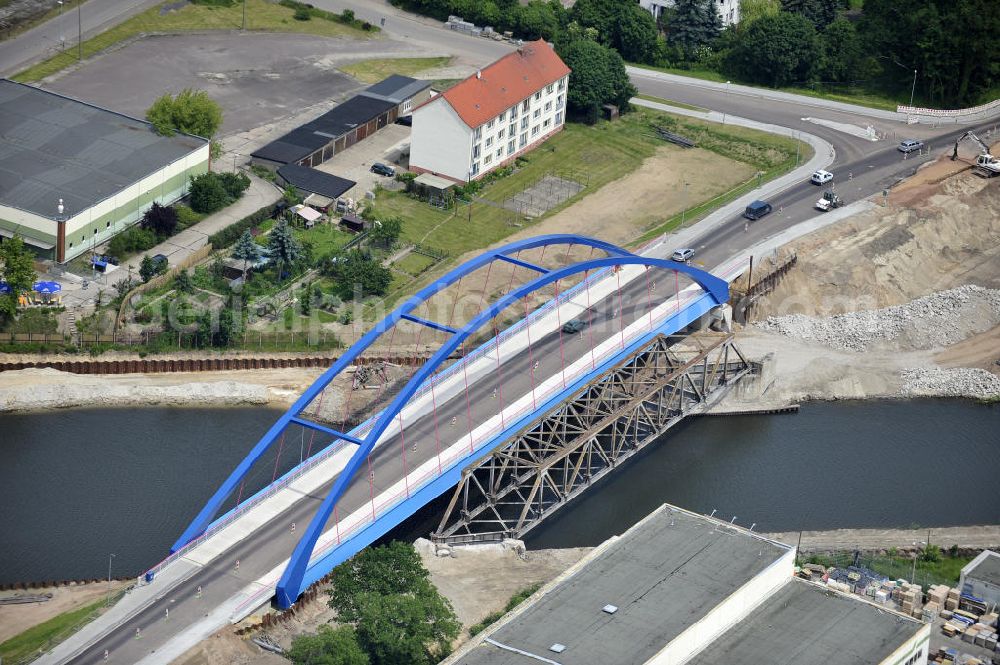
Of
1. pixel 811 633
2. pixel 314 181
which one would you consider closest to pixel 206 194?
pixel 314 181

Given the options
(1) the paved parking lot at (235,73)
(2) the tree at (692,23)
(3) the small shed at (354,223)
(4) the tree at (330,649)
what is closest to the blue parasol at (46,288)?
(3) the small shed at (354,223)

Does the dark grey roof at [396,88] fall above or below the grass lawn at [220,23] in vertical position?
below

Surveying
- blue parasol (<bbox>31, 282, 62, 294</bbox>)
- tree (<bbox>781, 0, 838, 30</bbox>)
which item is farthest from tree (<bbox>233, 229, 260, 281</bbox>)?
tree (<bbox>781, 0, 838, 30</bbox>)

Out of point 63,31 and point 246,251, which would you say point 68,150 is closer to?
point 246,251

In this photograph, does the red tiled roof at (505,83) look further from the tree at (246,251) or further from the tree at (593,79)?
the tree at (246,251)

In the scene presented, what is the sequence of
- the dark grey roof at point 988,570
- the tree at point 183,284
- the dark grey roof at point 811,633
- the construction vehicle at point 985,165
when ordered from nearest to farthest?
1. the dark grey roof at point 811,633
2. the dark grey roof at point 988,570
3. the tree at point 183,284
4. the construction vehicle at point 985,165

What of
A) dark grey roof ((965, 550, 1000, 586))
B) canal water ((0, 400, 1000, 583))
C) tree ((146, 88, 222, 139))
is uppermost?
tree ((146, 88, 222, 139))

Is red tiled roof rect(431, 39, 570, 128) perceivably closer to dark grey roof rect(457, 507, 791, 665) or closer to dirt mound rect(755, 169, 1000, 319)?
dirt mound rect(755, 169, 1000, 319)

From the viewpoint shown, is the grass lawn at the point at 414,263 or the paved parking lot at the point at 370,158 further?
the paved parking lot at the point at 370,158
